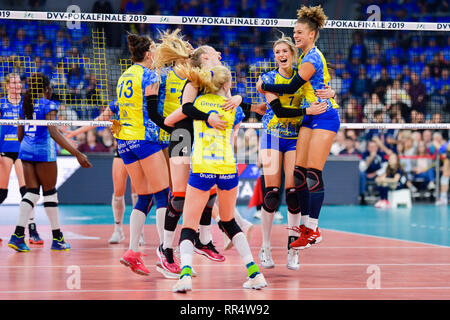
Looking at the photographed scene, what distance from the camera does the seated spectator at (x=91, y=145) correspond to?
54.8ft

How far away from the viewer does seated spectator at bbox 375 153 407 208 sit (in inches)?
661

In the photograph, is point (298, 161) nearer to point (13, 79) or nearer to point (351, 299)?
point (351, 299)

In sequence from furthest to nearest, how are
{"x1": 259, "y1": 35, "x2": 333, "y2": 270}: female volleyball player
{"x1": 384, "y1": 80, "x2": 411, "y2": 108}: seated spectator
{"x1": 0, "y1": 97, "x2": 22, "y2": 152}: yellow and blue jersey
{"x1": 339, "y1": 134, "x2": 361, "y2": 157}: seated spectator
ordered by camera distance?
{"x1": 384, "y1": 80, "x2": 411, "y2": 108}: seated spectator, {"x1": 339, "y1": 134, "x2": 361, "y2": 157}: seated spectator, {"x1": 0, "y1": 97, "x2": 22, "y2": 152}: yellow and blue jersey, {"x1": 259, "y1": 35, "x2": 333, "y2": 270}: female volleyball player

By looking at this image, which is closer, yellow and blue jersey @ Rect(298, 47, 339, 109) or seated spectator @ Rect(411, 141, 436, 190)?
yellow and blue jersey @ Rect(298, 47, 339, 109)

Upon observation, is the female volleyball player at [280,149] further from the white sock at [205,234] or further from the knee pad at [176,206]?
the knee pad at [176,206]

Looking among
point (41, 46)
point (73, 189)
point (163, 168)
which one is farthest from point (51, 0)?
point (163, 168)

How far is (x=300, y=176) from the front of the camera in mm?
7031

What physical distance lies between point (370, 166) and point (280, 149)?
10.5 meters

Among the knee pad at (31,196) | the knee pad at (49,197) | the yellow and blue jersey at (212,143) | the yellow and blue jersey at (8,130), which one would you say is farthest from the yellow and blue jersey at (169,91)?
the yellow and blue jersey at (8,130)

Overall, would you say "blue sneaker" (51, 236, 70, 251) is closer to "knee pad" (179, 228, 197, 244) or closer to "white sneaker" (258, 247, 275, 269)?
"white sneaker" (258, 247, 275, 269)

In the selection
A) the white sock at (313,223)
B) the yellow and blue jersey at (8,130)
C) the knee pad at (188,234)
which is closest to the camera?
the knee pad at (188,234)

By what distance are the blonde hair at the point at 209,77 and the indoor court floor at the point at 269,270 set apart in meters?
1.80

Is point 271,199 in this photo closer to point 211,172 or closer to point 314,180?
point 314,180

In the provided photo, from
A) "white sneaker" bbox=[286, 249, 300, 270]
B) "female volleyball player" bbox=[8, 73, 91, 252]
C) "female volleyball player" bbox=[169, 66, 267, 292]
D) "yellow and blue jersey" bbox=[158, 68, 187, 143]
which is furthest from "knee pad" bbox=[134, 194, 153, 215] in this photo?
"female volleyball player" bbox=[8, 73, 91, 252]
